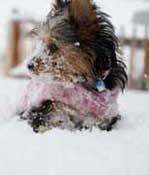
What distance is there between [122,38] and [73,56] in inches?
169

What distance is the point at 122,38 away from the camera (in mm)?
7137

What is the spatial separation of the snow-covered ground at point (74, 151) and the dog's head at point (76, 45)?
360mm

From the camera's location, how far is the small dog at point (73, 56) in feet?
9.56

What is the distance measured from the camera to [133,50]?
7051mm

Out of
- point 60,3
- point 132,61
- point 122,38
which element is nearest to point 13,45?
point 122,38

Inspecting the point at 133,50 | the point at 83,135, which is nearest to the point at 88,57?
the point at 83,135

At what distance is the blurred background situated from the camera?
629 cm

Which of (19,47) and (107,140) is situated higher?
(107,140)

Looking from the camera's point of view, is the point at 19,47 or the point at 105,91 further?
the point at 19,47

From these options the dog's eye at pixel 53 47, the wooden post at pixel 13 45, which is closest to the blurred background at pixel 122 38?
the wooden post at pixel 13 45

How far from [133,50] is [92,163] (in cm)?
497

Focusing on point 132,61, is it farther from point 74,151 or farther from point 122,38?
point 74,151

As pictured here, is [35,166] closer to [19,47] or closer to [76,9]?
[76,9]

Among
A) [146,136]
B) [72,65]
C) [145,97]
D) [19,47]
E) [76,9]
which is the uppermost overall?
[76,9]
